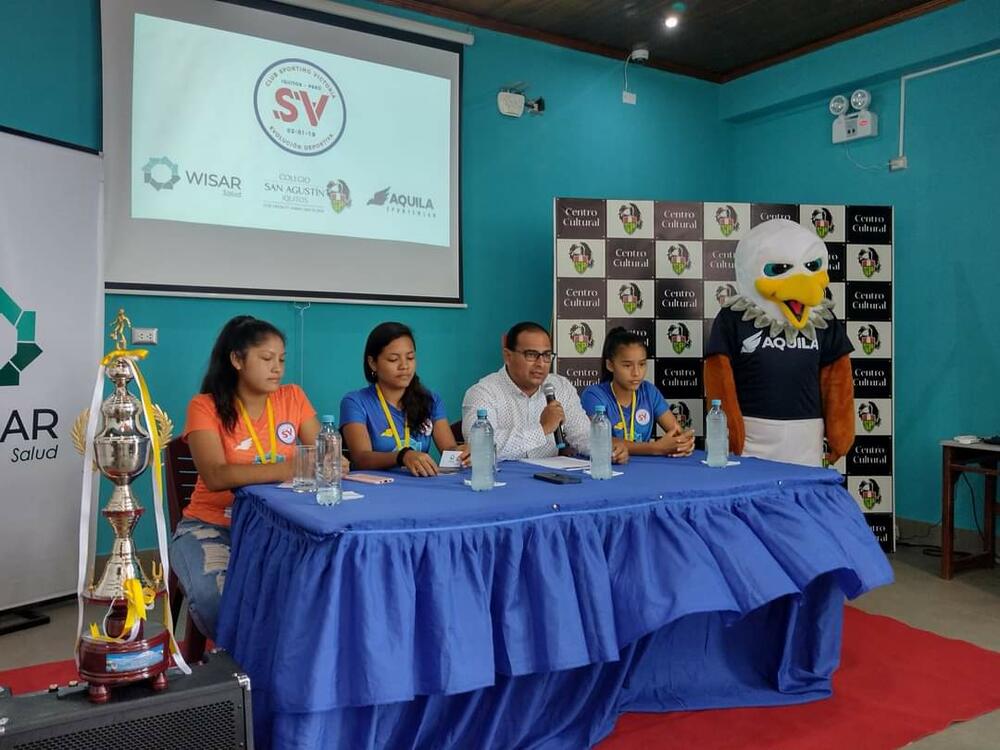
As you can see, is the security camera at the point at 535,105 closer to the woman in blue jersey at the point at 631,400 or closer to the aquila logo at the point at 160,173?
the aquila logo at the point at 160,173

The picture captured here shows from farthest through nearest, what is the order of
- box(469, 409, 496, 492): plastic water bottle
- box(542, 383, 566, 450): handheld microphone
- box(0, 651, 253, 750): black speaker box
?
box(542, 383, 566, 450): handheld microphone
box(469, 409, 496, 492): plastic water bottle
box(0, 651, 253, 750): black speaker box

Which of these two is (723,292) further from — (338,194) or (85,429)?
(85,429)

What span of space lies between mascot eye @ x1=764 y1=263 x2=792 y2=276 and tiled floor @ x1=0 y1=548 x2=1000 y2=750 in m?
1.42

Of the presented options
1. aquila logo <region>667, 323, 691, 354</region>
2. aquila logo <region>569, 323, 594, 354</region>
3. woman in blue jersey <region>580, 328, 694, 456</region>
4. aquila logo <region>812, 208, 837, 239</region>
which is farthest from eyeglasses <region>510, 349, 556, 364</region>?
aquila logo <region>812, 208, 837, 239</region>

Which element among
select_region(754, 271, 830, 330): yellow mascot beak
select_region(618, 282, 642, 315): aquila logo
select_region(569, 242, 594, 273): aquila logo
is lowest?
select_region(754, 271, 830, 330): yellow mascot beak

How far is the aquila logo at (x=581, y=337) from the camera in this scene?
4355mm

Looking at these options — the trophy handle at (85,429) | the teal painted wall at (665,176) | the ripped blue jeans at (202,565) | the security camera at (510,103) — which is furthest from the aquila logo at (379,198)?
the trophy handle at (85,429)

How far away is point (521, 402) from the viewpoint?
9.55 ft

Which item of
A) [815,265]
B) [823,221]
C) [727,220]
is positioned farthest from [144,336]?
[823,221]

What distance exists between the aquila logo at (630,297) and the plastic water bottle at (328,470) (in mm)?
2635

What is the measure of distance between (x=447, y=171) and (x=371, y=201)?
497 millimetres

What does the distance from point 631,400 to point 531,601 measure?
1326 millimetres

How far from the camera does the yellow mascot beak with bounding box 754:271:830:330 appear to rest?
323 cm

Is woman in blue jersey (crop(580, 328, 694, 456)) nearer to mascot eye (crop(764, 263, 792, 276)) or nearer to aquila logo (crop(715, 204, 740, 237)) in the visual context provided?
mascot eye (crop(764, 263, 792, 276))
